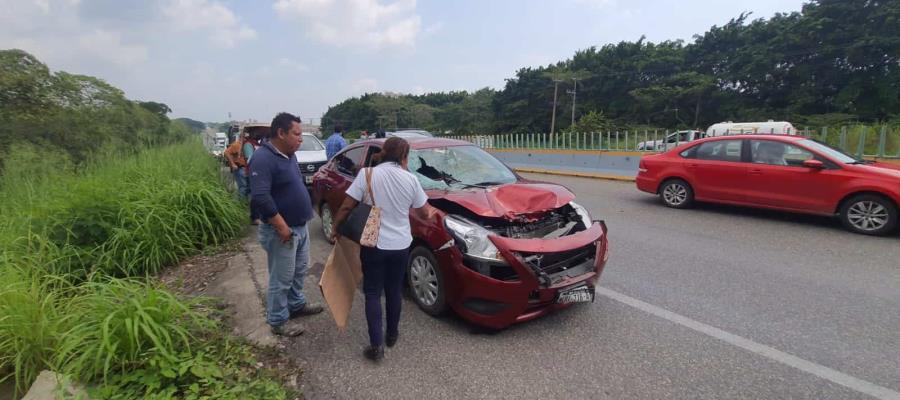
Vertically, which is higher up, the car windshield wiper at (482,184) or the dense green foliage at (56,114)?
the dense green foliage at (56,114)

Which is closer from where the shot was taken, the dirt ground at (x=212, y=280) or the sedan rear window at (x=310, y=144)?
the dirt ground at (x=212, y=280)

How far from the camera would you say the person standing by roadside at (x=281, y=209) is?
290 cm

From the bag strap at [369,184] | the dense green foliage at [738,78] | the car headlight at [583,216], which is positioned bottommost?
the car headlight at [583,216]

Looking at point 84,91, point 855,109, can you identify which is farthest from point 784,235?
point 855,109

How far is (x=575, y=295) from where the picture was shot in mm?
3211

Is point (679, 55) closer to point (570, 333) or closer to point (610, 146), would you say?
point (610, 146)

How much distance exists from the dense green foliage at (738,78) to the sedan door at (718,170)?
35.3 m

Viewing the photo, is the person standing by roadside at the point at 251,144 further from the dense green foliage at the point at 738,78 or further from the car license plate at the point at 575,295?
the dense green foliage at the point at 738,78

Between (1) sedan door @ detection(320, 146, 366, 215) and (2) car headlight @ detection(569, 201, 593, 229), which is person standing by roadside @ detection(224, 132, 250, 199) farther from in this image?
(2) car headlight @ detection(569, 201, 593, 229)

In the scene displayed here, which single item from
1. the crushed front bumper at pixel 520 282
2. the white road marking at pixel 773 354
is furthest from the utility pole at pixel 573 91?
the crushed front bumper at pixel 520 282

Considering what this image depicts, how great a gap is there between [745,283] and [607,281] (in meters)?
1.30

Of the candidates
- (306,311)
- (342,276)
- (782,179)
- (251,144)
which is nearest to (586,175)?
(782,179)

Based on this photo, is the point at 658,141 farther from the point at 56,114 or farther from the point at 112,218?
the point at 56,114

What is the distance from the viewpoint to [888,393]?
8.11 ft
